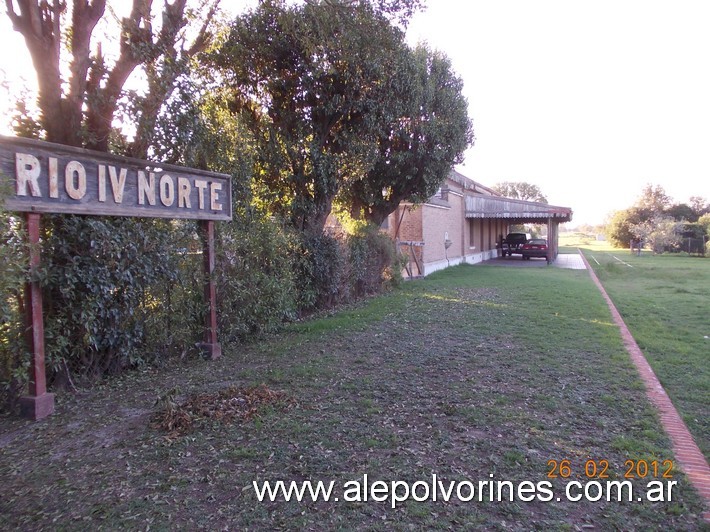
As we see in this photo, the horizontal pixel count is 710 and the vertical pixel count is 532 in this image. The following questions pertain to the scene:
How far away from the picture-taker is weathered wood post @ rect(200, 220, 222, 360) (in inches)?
277

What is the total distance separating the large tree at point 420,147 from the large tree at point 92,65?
25.5 ft

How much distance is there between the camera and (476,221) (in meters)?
30.8

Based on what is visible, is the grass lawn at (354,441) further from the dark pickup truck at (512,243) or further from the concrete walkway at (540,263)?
the dark pickup truck at (512,243)

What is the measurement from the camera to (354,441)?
4.16 meters

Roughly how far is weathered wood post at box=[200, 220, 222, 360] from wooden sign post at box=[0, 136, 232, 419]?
1.30 ft

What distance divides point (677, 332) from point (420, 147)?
29.2 feet

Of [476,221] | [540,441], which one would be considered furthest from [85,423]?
[476,221]

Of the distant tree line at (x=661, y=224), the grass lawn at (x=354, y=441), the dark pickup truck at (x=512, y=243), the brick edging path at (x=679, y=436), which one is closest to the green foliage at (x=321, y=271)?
the grass lawn at (x=354, y=441)

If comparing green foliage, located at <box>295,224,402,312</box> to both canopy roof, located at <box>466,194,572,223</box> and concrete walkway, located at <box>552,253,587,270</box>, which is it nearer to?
concrete walkway, located at <box>552,253,587,270</box>

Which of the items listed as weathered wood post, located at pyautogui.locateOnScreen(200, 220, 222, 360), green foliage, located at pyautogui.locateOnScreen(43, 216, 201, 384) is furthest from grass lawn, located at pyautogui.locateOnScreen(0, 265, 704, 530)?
green foliage, located at pyautogui.locateOnScreen(43, 216, 201, 384)

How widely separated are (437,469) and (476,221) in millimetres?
28320

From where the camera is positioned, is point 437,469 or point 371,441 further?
point 371,441

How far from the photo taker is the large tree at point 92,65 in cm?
553

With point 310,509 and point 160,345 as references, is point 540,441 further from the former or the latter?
point 160,345
